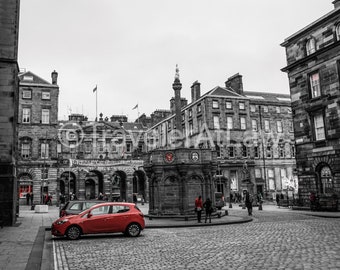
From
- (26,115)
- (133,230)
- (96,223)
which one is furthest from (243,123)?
(96,223)

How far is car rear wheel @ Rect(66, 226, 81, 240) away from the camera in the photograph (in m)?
14.9

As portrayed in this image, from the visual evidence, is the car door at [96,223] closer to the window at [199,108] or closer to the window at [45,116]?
the window at [45,116]

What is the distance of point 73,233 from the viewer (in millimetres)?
14977

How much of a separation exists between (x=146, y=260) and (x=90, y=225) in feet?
19.4

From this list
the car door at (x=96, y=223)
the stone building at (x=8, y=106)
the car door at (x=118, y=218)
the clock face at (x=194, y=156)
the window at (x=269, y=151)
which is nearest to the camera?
the car door at (x=96, y=223)

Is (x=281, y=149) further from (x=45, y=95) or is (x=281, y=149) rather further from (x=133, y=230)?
(x=133, y=230)

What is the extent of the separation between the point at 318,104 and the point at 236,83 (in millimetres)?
30563

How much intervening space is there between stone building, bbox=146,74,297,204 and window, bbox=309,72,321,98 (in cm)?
2355

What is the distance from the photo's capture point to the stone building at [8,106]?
20516mm

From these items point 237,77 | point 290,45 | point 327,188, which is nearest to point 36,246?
point 327,188

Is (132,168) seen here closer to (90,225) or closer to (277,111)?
(277,111)

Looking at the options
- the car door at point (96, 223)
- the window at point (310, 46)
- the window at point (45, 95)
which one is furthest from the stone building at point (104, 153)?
the car door at point (96, 223)

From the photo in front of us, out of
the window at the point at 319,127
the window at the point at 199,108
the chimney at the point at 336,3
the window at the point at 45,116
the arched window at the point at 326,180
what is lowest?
the arched window at the point at 326,180

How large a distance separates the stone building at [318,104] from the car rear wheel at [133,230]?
17203mm
